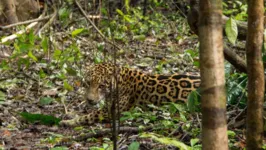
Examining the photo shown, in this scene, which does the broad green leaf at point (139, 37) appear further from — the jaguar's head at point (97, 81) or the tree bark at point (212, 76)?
the tree bark at point (212, 76)

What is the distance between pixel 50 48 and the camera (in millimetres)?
8328

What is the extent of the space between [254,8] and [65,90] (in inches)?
206

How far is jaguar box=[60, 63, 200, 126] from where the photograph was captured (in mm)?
6523

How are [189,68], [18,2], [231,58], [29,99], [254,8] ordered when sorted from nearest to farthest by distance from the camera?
[254,8]
[231,58]
[29,99]
[189,68]
[18,2]

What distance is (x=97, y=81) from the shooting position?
271 inches

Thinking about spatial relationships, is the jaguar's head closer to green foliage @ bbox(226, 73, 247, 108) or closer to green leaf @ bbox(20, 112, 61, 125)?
green leaf @ bbox(20, 112, 61, 125)

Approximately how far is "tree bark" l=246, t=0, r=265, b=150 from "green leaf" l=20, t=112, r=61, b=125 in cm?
354

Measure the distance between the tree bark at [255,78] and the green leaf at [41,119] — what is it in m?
3.54

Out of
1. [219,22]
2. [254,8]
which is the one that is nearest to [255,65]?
[254,8]

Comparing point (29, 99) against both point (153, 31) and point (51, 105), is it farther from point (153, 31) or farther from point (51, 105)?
point (153, 31)

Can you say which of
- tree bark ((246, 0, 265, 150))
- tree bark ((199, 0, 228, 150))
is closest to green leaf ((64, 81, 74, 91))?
tree bark ((246, 0, 265, 150))

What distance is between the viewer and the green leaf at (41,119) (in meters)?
5.90

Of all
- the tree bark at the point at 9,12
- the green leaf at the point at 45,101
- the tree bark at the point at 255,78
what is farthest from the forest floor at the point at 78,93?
the tree bark at the point at 9,12

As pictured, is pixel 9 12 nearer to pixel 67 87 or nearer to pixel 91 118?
pixel 67 87
